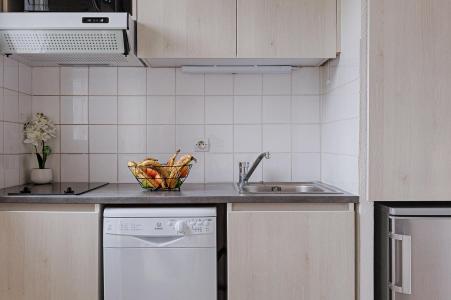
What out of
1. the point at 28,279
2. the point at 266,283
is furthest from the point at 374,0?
the point at 28,279

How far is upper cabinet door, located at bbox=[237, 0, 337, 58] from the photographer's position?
2160 mm

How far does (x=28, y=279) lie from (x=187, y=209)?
0.78 meters

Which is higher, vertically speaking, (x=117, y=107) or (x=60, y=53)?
(x=60, y=53)

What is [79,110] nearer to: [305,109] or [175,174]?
[175,174]

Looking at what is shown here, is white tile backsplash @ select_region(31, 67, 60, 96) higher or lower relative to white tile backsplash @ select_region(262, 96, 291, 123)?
higher

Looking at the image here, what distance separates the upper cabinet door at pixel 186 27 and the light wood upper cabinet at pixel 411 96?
694mm

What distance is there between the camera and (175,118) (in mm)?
2561

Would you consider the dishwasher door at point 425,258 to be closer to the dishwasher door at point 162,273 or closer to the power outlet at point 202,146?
the dishwasher door at point 162,273

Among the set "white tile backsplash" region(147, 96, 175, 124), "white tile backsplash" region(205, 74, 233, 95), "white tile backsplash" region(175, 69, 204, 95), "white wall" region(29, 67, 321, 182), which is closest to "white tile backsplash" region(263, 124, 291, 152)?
"white wall" region(29, 67, 321, 182)

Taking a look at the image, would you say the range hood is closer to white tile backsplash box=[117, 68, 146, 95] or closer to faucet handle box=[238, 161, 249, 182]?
white tile backsplash box=[117, 68, 146, 95]

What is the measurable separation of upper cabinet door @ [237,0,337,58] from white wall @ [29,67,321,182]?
1.34 feet

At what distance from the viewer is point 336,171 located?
2.27m

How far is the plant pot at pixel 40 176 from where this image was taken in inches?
96.3

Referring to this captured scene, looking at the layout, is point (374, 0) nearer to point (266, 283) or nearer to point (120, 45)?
point (120, 45)
